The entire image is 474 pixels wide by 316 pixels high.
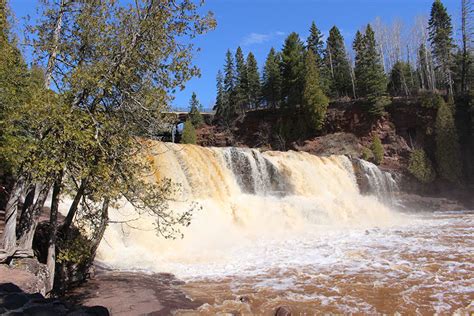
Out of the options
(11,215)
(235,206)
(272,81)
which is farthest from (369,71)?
(11,215)

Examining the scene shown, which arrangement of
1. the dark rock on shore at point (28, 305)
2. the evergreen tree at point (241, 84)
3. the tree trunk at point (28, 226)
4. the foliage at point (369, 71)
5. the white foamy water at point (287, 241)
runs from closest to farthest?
the dark rock on shore at point (28, 305) < the tree trunk at point (28, 226) < the white foamy water at point (287, 241) < the foliage at point (369, 71) < the evergreen tree at point (241, 84)

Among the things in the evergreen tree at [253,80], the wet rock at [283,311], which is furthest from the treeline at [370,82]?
the wet rock at [283,311]

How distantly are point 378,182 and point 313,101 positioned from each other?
51.0 feet

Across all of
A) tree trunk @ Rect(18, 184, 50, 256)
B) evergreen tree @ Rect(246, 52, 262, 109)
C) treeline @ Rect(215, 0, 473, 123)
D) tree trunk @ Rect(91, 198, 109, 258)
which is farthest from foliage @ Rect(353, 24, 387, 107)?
tree trunk @ Rect(18, 184, 50, 256)

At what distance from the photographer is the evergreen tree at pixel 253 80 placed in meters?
58.9

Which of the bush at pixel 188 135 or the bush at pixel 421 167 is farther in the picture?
the bush at pixel 188 135

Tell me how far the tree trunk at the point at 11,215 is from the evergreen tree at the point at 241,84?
161ft

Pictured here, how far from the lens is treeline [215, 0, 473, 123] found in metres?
42.6

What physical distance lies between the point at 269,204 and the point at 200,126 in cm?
3690

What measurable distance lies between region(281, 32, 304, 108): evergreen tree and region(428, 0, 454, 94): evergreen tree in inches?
612

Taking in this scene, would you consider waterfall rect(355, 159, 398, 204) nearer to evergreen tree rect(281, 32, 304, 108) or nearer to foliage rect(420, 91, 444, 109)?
foliage rect(420, 91, 444, 109)

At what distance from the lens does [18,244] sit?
292 inches

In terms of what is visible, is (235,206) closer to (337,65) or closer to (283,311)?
(283,311)

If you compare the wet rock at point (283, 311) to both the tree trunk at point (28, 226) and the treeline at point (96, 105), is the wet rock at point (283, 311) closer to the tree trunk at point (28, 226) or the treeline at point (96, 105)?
the treeline at point (96, 105)
